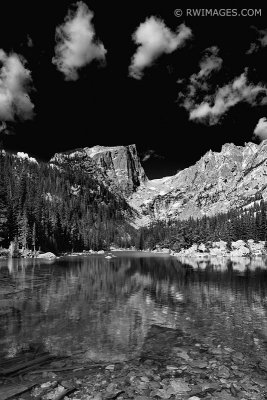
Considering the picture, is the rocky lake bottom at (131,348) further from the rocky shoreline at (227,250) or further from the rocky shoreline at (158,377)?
the rocky shoreline at (227,250)

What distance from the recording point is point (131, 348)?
55.1 feet

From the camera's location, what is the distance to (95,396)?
438 inches

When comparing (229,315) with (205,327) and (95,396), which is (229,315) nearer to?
(205,327)

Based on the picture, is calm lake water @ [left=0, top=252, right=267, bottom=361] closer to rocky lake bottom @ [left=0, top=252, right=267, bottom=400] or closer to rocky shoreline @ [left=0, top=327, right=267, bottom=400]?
rocky lake bottom @ [left=0, top=252, right=267, bottom=400]

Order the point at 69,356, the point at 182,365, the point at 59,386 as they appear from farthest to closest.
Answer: the point at 69,356, the point at 182,365, the point at 59,386

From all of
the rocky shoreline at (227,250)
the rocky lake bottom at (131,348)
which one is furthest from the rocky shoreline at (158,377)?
the rocky shoreline at (227,250)

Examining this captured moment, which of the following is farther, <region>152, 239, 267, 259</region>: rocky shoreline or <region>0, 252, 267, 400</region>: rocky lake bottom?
<region>152, 239, 267, 259</region>: rocky shoreline

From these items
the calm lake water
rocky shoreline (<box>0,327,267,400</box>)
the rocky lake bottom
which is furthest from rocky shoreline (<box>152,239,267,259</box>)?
rocky shoreline (<box>0,327,267,400</box>)

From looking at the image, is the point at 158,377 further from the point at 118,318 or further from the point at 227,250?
the point at 227,250

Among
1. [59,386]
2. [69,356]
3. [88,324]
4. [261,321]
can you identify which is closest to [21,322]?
[88,324]

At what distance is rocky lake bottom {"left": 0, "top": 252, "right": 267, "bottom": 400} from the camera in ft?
38.9

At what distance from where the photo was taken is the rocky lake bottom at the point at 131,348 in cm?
1184

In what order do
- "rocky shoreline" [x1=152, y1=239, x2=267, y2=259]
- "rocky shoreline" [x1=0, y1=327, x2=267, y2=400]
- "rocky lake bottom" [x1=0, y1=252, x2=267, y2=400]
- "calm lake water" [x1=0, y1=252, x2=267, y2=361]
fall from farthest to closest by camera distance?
"rocky shoreline" [x1=152, y1=239, x2=267, y2=259] → "calm lake water" [x1=0, y1=252, x2=267, y2=361] → "rocky lake bottom" [x1=0, y1=252, x2=267, y2=400] → "rocky shoreline" [x1=0, y1=327, x2=267, y2=400]

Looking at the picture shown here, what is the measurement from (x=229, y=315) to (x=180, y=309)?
4.28 metres
